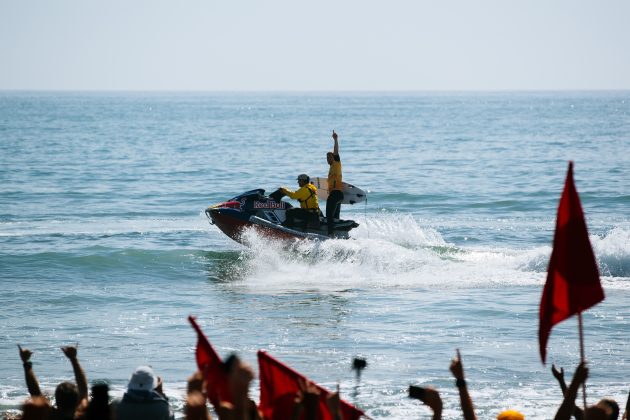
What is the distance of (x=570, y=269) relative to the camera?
5.66 metres

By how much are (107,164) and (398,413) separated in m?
40.1

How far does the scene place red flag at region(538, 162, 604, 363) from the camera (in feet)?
18.4

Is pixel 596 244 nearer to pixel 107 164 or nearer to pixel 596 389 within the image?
pixel 596 389

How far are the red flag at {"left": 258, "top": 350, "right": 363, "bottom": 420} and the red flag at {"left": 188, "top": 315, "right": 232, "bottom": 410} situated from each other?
23 cm

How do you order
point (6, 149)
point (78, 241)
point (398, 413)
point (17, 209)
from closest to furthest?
point (398, 413) < point (78, 241) < point (17, 209) < point (6, 149)

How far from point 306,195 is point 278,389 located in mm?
12152

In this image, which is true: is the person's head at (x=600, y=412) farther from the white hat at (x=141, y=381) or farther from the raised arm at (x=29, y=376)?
the raised arm at (x=29, y=376)

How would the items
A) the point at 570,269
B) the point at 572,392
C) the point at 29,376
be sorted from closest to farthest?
the point at 572,392 → the point at 570,269 → the point at 29,376

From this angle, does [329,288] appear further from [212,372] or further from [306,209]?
[212,372]

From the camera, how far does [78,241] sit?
2286 cm

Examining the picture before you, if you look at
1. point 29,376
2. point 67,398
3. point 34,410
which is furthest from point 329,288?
point 34,410

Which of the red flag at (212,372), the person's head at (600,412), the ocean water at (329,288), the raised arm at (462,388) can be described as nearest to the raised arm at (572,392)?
the person's head at (600,412)

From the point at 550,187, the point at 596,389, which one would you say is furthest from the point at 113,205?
the point at 596,389

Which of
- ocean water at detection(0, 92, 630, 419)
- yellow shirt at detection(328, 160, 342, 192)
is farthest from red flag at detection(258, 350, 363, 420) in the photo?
yellow shirt at detection(328, 160, 342, 192)
